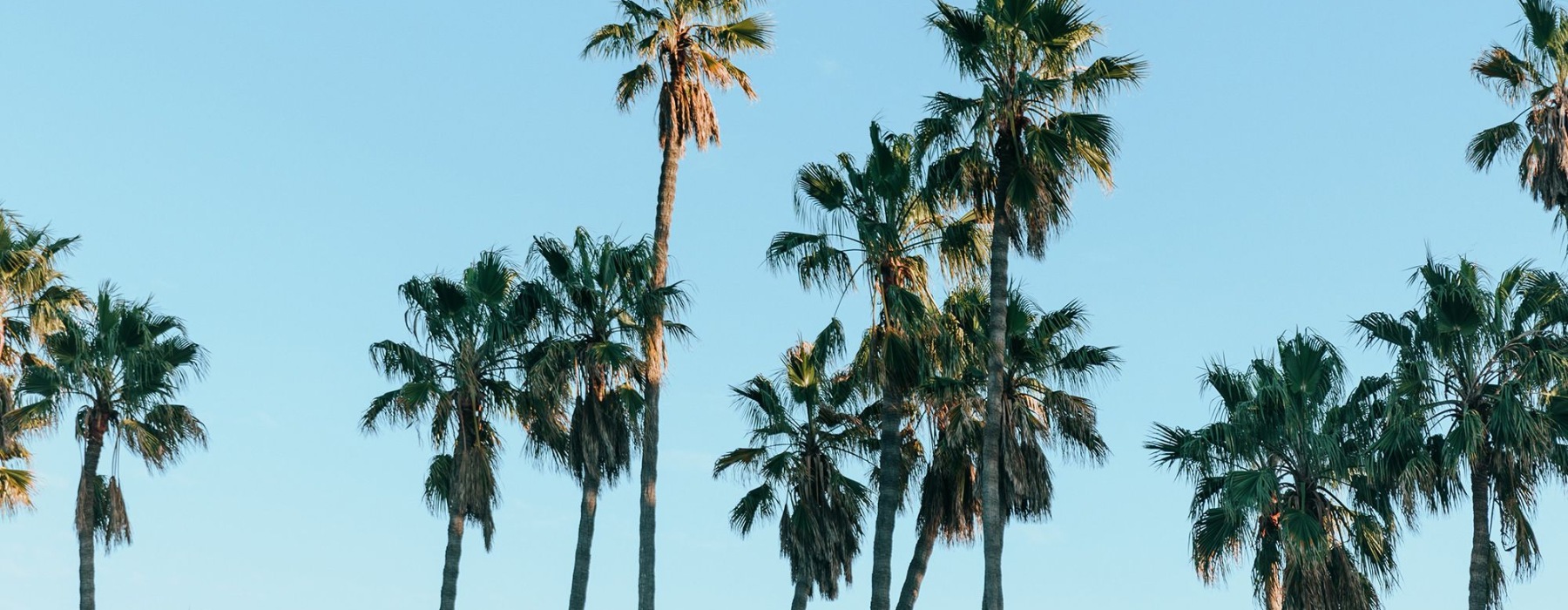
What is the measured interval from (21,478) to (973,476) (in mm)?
Answer: 20301

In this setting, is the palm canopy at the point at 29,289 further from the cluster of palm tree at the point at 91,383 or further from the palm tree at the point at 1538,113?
the palm tree at the point at 1538,113

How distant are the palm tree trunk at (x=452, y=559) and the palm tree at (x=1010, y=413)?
935 centimetres

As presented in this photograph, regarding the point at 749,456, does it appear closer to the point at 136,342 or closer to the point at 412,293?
the point at 412,293

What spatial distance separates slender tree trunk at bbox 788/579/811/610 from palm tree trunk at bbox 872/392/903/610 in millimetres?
4337

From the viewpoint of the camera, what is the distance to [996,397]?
33719mm

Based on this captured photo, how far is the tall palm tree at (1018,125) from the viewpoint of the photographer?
3444 centimetres

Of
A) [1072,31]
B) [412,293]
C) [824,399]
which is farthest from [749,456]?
[1072,31]

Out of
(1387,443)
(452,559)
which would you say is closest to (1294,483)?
(1387,443)

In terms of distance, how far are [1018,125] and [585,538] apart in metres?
11.8

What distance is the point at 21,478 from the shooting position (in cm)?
4138

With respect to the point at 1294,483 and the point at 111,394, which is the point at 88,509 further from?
the point at 1294,483

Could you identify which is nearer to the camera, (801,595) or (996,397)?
(996,397)

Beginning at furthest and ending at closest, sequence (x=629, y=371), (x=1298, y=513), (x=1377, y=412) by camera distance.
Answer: (x=629, y=371)
(x=1377, y=412)
(x=1298, y=513)

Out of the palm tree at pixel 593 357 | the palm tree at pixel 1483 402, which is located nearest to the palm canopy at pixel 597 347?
the palm tree at pixel 593 357
